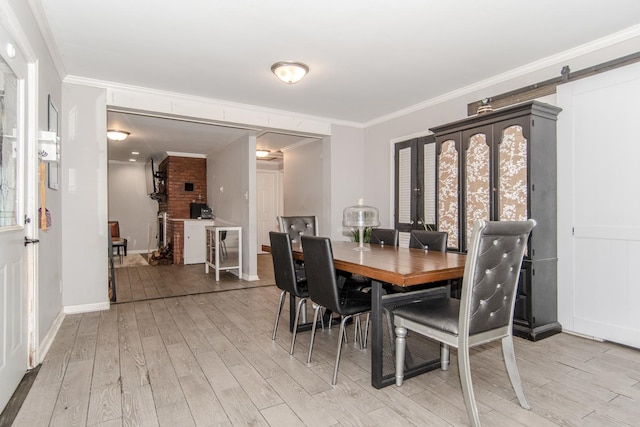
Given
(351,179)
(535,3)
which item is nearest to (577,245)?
(535,3)

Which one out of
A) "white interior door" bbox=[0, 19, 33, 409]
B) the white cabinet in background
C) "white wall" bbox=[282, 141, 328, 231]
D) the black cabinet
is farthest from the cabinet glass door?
the white cabinet in background

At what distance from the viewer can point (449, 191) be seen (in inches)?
146

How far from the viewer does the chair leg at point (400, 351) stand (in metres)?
2.16

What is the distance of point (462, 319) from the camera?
174cm

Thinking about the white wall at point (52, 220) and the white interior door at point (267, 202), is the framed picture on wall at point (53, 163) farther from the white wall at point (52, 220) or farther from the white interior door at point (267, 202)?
the white interior door at point (267, 202)

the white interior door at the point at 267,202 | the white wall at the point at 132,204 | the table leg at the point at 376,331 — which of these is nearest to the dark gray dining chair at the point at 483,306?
the table leg at the point at 376,331

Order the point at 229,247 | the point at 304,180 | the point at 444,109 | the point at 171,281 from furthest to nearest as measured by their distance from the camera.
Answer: the point at 304,180, the point at 229,247, the point at 171,281, the point at 444,109

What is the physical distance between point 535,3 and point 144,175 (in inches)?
362

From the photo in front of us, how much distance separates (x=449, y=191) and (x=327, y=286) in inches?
A: 80.2

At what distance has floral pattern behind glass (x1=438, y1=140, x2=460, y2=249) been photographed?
12.0 feet

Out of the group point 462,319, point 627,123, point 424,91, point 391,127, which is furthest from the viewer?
point 391,127

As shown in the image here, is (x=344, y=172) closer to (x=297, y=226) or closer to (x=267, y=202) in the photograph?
(x=297, y=226)

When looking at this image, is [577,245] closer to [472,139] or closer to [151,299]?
[472,139]

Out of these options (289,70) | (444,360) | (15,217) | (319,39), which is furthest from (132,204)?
(444,360)
